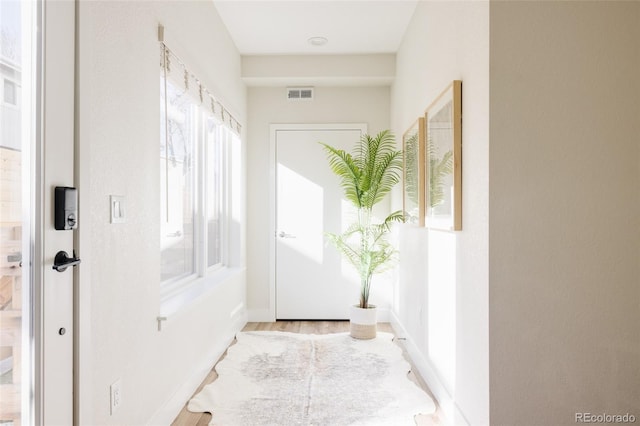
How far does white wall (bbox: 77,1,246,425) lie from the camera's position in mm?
1554

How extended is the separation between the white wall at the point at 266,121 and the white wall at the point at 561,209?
9.38 ft

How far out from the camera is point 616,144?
1878 millimetres

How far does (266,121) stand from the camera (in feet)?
15.6

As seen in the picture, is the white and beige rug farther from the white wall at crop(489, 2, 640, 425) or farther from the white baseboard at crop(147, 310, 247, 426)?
the white wall at crop(489, 2, 640, 425)

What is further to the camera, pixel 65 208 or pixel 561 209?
pixel 561 209

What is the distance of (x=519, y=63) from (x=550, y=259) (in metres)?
0.83

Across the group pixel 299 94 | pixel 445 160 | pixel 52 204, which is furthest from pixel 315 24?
pixel 52 204

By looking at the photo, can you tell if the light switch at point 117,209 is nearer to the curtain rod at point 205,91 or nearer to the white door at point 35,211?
the white door at point 35,211

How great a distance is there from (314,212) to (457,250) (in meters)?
2.53

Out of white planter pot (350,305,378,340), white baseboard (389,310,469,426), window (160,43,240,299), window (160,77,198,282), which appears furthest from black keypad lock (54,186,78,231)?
white planter pot (350,305,378,340)

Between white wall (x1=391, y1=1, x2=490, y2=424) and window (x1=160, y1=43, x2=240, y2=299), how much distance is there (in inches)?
60.2

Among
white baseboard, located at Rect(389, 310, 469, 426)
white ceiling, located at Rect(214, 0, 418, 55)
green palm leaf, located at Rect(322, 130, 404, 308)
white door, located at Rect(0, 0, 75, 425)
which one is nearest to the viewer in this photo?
white door, located at Rect(0, 0, 75, 425)

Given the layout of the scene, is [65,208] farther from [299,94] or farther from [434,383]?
[299,94]

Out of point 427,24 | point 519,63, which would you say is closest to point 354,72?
point 427,24
